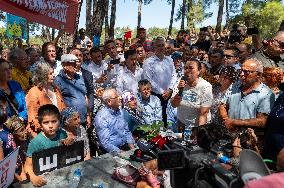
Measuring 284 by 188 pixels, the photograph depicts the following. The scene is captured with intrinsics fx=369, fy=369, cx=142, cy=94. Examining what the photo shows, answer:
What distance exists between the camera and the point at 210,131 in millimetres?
2926

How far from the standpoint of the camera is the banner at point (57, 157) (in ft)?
12.2

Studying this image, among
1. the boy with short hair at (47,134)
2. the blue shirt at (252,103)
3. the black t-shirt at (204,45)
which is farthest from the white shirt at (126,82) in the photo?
the black t-shirt at (204,45)

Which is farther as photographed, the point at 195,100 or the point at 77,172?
the point at 195,100

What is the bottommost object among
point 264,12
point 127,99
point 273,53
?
point 127,99

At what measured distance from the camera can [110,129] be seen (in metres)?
5.34

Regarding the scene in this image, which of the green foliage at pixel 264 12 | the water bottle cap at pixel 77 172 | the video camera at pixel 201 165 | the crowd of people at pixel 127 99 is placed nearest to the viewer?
the video camera at pixel 201 165

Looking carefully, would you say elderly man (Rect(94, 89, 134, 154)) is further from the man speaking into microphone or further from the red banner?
the red banner

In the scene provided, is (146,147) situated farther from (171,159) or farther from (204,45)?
(204,45)

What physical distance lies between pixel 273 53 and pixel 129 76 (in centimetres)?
261

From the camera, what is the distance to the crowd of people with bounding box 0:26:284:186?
3.98 m

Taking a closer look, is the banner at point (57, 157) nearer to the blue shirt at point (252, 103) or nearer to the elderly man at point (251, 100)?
the elderly man at point (251, 100)

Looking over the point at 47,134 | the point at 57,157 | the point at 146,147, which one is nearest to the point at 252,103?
the point at 146,147

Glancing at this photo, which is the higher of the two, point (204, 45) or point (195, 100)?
point (204, 45)

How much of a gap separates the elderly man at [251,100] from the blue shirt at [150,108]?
68.2 inches
